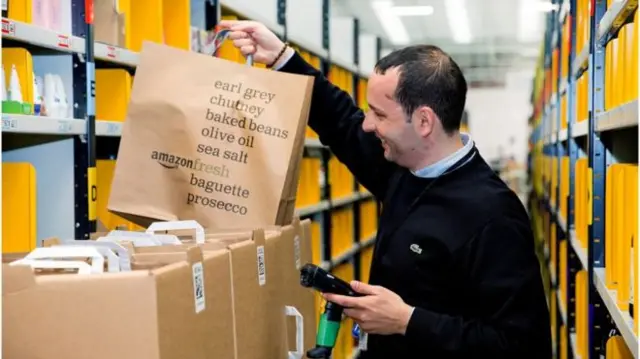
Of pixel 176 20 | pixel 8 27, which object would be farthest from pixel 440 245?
pixel 176 20

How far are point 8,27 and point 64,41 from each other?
0.26m

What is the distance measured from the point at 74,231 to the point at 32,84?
0.45 metres

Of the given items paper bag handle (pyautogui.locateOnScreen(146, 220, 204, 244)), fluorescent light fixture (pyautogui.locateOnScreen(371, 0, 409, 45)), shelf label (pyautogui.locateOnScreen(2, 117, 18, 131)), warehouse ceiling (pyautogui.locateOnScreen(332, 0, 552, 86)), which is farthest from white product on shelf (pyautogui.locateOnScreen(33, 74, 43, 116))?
fluorescent light fixture (pyautogui.locateOnScreen(371, 0, 409, 45))

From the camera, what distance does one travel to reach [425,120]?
199 centimetres

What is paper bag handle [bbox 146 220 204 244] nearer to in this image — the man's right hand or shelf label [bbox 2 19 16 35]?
shelf label [bbox 2 19 16 35]

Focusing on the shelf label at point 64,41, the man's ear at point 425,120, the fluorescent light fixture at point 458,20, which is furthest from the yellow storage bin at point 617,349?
the fluorescent light fixture at point 458,20

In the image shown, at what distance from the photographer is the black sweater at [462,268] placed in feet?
6.11

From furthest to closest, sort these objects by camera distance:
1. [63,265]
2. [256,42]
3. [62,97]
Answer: [256,42] < [62,97] < [63,265]

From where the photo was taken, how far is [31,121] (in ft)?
6.32

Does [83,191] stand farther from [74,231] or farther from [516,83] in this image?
[516,83]

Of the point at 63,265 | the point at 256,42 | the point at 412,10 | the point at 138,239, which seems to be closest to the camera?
the point at 63,265

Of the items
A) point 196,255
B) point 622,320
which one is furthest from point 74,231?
point 622,320

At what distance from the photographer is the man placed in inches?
73.2

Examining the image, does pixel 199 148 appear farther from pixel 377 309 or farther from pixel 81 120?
pixel 377 309
